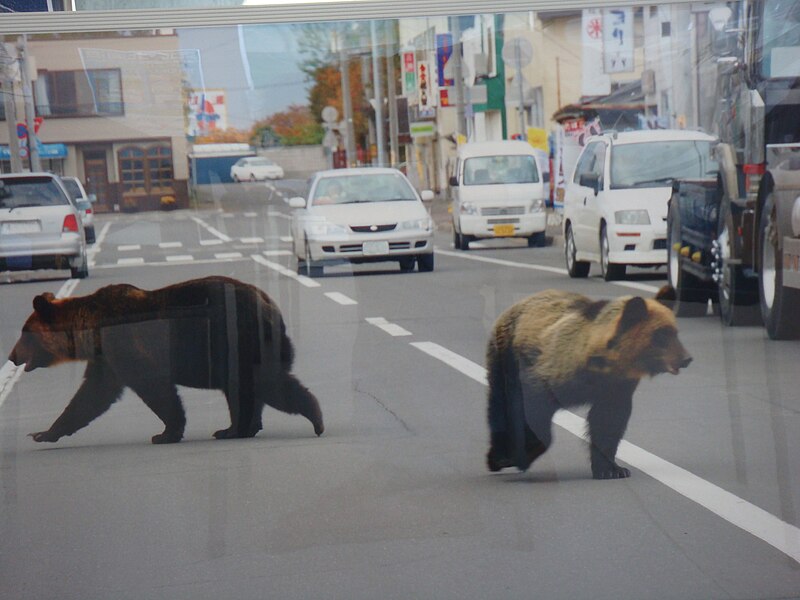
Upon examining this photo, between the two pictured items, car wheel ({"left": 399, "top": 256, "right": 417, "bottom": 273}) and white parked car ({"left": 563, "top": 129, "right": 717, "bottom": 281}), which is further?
car wheel ({"left": 399, "top": 256, "right": 417, "bottom": 273})

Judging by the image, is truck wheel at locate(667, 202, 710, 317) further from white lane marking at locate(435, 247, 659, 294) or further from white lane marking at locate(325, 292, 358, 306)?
white lane marking at locate(325, 292, 358, 306)

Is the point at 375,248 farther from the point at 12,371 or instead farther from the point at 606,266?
the point at 12,371

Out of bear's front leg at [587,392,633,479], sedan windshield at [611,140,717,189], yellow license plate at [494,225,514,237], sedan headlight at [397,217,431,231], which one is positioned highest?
sedan windshield at [611,140,717,189]

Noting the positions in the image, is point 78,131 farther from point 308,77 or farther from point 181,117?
point 308,77

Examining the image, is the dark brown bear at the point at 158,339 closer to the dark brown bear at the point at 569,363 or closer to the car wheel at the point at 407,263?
the car wheel at the point at 407,263

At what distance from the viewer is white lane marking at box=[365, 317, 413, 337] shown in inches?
269

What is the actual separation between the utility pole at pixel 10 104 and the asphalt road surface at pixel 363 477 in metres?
0.43

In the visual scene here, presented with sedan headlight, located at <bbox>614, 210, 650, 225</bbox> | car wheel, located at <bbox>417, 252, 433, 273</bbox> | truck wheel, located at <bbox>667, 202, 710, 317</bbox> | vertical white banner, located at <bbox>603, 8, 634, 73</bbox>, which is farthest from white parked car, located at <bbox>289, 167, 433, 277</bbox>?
truck wheel, located at <bbox>667, 202, 710, 317</bbox>

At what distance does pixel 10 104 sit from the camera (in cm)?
608

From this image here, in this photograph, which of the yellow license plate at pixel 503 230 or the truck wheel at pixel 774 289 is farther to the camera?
the truck wheel at pixel 774 289

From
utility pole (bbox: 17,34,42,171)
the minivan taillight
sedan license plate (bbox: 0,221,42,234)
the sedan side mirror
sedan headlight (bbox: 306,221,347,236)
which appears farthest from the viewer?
the sedan side mirror

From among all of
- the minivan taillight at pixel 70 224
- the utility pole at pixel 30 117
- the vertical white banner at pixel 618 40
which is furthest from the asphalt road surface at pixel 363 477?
the vertical white banner at pixel 618 40

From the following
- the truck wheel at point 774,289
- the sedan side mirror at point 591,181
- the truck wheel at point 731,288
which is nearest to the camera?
the sedan side mirror at point 591,181

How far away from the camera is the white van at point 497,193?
21.4 ft
